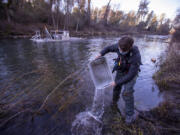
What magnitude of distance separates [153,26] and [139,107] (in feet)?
276

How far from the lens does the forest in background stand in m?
24.3

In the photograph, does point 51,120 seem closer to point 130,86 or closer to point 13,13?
point 130,86

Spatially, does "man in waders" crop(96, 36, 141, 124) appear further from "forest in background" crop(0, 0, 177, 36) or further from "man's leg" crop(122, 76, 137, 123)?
"forest in background" crop(0, 0, 177, 36)

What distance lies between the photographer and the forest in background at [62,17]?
2434cm

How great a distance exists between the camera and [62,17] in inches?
1403

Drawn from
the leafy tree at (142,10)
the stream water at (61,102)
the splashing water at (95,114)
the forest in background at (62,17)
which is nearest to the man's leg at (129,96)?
the splashing water at (95,114)

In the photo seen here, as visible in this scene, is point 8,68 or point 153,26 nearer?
point 8,68

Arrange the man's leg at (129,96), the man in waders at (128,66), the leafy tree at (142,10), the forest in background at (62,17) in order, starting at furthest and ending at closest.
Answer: the leafy tree at (142,10) → the forest in background at (62,17) → the man's leg at (129,96) → the man in waders at (128,66)

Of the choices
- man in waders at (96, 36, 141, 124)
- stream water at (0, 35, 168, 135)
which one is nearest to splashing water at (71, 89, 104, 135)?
stream water at (0, 35, 168, 135)

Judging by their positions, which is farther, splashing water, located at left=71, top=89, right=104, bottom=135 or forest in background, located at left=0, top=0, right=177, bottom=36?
forest in background, located at left=0, top=0, right=177, bottom=36

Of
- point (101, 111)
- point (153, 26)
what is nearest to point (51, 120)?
point (101, 111)

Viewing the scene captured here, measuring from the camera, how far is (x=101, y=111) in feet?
10.0

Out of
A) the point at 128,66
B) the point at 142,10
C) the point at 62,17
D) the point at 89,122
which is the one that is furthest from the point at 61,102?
the point at 142,10

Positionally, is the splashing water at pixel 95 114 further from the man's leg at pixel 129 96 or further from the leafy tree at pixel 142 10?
the leafy tree at pixel 142 10
